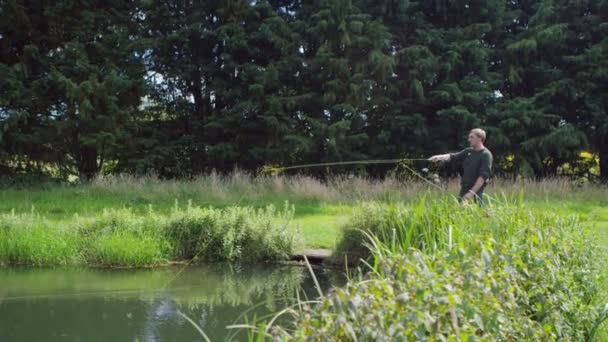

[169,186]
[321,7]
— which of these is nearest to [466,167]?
[169,186]

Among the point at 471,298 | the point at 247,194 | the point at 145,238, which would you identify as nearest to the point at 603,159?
the point at 247,194

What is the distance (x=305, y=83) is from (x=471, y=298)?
16451mm

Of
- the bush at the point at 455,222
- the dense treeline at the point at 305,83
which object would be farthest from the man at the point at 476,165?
the dense treeline at the point at 305,83

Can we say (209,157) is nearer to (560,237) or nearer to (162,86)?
(162,86)

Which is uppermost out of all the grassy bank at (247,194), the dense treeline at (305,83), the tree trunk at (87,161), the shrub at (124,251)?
the dense treeline at (305,83)

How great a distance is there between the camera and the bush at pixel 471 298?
2.20 metres

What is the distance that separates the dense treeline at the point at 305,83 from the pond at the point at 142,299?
8.94m

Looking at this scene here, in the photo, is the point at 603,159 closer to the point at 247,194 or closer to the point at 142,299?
the point at 247,194

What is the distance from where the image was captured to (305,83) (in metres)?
18.6

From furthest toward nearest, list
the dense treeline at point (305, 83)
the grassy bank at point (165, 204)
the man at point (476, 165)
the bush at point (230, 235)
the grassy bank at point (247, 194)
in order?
the dense treeline at point (305, 83)
the grassy bank at point (247, 194)
the bush at point (230, 235)
the grassy bank at point (165, 204)
the man at point (476, 165)

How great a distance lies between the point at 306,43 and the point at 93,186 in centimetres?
802

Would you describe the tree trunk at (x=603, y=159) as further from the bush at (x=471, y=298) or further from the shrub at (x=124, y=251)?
the bush at (x=471, y=298)

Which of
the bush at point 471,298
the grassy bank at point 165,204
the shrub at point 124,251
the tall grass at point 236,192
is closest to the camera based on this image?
the bush at point 471,298

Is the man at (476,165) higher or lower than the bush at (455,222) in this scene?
higher
